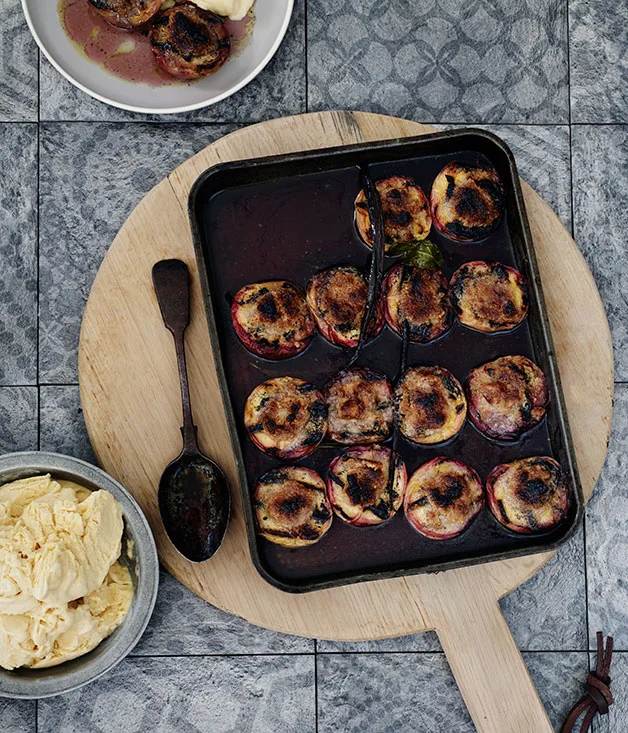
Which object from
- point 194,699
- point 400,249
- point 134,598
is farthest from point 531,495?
point 194,699

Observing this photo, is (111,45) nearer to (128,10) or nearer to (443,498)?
(128,10)

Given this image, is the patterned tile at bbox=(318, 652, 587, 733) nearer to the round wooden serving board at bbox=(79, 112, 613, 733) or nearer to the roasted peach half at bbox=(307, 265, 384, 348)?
the round wooden serving board at bbox=(79, 112, 613, 733)

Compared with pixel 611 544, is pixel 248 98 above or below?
above

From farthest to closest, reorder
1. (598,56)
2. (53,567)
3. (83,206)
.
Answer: (598,56)
(83,206)
(53,567)

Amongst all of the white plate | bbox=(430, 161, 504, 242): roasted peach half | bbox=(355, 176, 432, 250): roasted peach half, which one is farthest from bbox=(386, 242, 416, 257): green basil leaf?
the white plate

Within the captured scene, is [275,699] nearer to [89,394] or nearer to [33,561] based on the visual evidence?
[33,561]
